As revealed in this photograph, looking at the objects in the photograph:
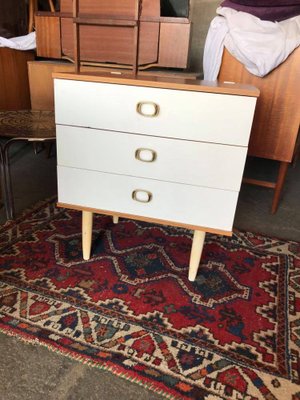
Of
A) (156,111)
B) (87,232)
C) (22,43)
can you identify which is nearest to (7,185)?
(87,232)

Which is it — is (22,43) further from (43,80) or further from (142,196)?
(142,196)

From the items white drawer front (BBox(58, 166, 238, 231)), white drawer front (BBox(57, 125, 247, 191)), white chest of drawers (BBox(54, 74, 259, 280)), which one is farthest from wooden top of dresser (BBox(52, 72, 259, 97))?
white drawer front (BBox(58, 166, 238, 231))

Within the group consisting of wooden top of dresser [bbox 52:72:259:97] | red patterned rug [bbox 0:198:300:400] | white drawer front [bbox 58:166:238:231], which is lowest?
red patterned rug [bbox 0:198:300:400]

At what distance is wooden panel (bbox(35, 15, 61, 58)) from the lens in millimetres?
1849

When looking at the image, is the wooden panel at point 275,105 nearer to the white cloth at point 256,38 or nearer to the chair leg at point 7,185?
the white cloth at point 256,38

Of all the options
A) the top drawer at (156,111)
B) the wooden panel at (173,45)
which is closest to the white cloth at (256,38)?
the wooden panel at (173,45)

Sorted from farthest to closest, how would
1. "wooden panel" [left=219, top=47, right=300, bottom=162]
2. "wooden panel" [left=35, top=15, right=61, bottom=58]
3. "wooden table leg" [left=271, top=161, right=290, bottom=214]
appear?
"wooden panel" [left=35, top=15, right=61, bottom=58]
"wooden table leg" [left=271, top=161, right=290, bottom=214]
"wooden panel" [left=219, top=47, right=300, bottom=162]

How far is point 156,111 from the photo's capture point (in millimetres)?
915

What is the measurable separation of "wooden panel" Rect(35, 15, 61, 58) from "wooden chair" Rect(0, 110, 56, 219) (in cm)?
50

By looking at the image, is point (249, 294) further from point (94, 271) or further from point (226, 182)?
point (94, 271)

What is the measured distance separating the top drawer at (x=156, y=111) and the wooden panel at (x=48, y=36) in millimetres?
1107

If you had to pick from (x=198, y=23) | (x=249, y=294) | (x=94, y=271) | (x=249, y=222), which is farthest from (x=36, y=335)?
(x=198, y=23)

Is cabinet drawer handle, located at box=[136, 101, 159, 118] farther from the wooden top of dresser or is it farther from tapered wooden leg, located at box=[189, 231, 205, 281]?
tapered wooden leg, located at box=[189, 231, 205, 281]

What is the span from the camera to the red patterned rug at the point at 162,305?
0.81 meters
